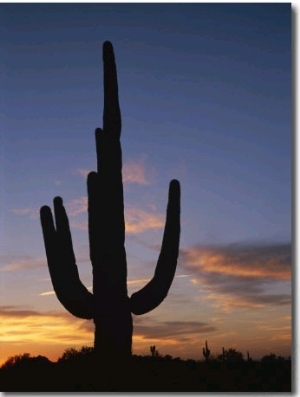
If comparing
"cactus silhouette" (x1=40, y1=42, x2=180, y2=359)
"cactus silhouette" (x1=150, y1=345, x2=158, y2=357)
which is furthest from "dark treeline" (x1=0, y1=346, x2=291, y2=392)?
"cactus silhouette" (x1=40, y1=42, x2=180, y2=359)

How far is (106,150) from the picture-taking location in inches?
374

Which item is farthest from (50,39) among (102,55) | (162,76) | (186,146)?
(186,146)

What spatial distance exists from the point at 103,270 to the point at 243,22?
10.6ft

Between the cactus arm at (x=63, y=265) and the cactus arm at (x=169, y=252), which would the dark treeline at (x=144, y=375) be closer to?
the cactus arm at (x=63, y=265)

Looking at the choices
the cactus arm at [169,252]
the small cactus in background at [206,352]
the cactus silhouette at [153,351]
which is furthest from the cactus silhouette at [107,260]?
the small cactus in background at [206,352]

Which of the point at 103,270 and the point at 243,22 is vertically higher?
the point at 243,22

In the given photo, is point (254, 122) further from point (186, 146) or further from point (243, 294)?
point (243, 294)

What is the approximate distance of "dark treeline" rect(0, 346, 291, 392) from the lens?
28.2 feet

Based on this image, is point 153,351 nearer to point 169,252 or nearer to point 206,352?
point 206,352

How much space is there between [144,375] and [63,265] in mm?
1570

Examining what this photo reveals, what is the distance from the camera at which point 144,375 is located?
28.9 ft

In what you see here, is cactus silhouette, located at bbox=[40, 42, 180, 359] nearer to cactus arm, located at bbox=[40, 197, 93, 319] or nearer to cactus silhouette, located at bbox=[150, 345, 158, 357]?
cactus arm, located at bbox=[40, 197, 93, 319]

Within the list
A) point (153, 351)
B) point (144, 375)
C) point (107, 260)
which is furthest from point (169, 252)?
point (144, 375)

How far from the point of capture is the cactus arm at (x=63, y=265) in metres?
9.33
